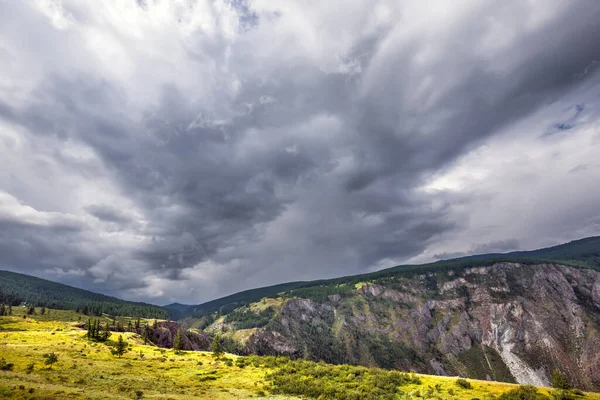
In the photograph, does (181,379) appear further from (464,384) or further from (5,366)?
(464,384)

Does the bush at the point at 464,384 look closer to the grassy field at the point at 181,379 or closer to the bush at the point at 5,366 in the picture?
the grassy field at the point at 181,379

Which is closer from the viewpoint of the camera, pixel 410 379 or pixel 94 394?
pixel 94 394

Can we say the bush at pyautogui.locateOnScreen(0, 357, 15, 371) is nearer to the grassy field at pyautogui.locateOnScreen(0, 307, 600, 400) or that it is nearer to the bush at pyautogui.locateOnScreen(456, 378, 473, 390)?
the grassy field at pyautogui.locateOnScreen(0, 307, 600, 400)

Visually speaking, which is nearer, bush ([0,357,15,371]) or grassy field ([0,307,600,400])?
grassy field ([0,307,600,400])

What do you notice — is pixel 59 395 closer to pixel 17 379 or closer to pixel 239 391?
pixel 17 379

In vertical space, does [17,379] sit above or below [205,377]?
above

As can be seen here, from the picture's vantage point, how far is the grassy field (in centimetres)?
4349

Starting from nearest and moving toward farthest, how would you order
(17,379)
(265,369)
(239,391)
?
(17,379) < (239,391) < (265,369)

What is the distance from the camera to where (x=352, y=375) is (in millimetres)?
63781

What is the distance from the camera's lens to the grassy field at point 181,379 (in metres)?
43.5

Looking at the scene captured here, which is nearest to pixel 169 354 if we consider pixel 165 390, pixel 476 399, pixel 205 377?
pixel 205 377

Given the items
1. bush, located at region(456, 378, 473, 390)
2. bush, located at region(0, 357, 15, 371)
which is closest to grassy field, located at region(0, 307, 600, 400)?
bush, located at region(0, 357, 15, 371)

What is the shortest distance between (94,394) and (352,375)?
151 feet

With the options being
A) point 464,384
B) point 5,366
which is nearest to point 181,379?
point 5,366
